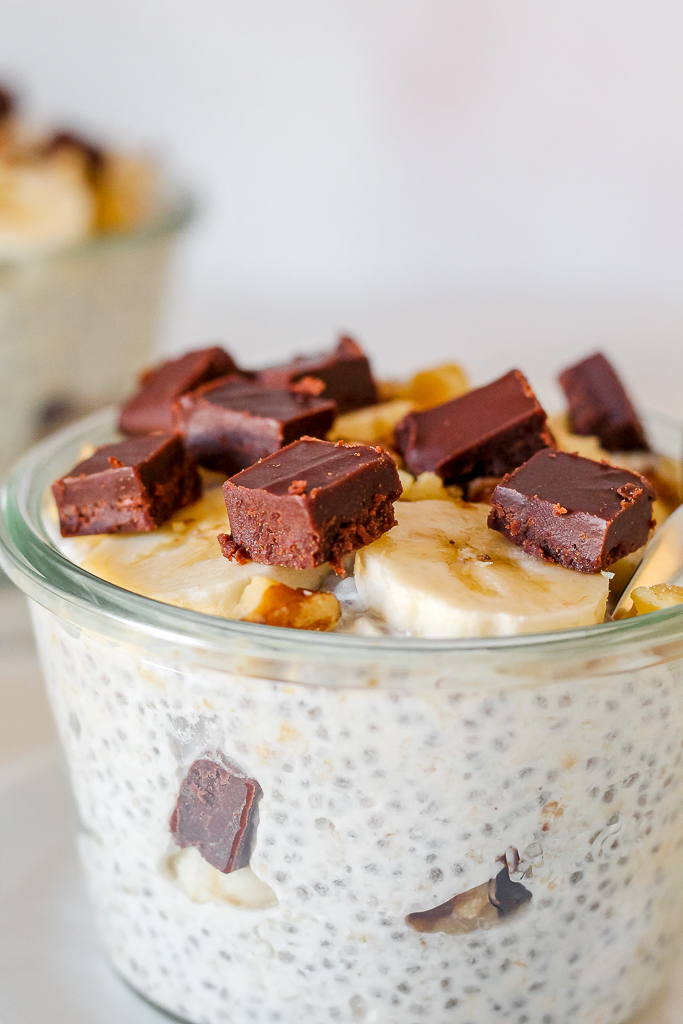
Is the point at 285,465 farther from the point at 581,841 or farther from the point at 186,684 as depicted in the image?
the point at 581,841

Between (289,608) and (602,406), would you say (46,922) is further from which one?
(602,406)

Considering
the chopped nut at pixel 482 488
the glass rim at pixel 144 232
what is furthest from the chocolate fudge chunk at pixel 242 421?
the glass rim at pixel 144 232

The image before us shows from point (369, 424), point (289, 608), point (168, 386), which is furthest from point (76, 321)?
point (289, 608)

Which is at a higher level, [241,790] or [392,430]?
[392,430]

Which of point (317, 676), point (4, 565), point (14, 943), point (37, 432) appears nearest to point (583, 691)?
point (317, 676)

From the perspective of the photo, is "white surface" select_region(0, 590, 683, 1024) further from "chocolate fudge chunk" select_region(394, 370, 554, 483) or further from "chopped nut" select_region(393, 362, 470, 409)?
"chopped nut" select_region(393, 362, 470, 409)

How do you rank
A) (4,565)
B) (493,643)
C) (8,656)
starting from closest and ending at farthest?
(493,643)
(4,565)
(8,656)

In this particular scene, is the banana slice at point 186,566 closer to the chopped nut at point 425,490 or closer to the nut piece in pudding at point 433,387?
the chopped nut at point 425,490
